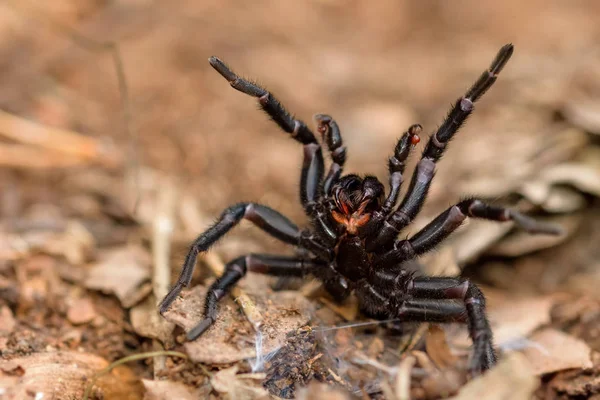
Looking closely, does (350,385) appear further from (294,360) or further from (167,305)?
(167,305)

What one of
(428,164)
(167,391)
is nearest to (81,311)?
(167,391)

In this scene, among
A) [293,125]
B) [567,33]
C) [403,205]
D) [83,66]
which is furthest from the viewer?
[567,33]

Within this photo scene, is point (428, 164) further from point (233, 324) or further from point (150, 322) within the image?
point (150, 322)

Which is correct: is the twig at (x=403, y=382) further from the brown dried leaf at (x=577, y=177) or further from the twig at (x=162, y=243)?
the brown dried leaf at (x=577, y=177)

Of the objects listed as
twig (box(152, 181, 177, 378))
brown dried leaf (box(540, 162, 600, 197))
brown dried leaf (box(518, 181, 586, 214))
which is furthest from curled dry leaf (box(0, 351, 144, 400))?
brown dried leaf (box(540, 162, 600, 197))

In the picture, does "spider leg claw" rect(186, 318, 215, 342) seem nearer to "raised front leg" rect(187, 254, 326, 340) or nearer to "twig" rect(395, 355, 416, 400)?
"raised front leg" rect(187, 254, 326, 340)

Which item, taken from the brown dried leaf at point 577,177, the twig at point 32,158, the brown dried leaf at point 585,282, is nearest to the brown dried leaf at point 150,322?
the twig at point 32,158

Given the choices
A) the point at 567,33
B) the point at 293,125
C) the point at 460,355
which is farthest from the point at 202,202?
the point at 567,33
